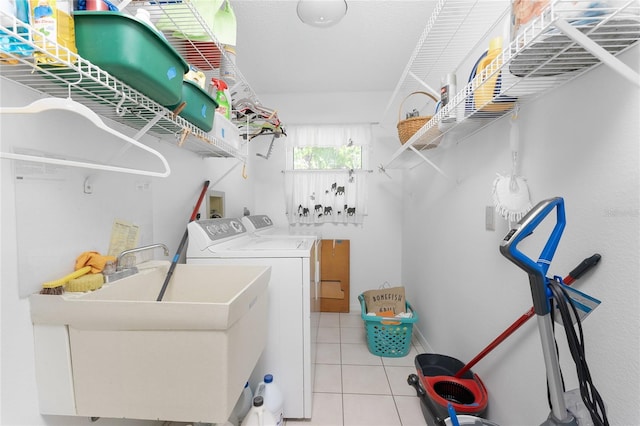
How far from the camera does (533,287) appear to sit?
76 centimetres

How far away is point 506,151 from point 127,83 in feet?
5.14

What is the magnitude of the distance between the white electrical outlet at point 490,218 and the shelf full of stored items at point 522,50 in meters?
0.47

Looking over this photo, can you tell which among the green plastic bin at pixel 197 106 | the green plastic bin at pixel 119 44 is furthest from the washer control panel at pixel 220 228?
the green plastic bin at pixel 119 44

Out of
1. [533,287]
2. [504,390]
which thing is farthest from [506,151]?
[504,390]

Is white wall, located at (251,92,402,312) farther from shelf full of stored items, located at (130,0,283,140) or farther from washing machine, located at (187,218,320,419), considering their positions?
washing machine, located at (187,218,320,419)

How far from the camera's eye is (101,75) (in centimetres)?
74

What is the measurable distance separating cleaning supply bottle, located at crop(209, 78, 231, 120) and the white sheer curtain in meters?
1.71

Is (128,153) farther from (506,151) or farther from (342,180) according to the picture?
(342,180)

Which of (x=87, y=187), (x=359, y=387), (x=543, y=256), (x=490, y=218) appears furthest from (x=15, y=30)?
(x=359, y=387)

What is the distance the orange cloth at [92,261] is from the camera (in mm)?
976

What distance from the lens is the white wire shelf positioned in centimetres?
59

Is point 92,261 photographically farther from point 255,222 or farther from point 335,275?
point 335,275

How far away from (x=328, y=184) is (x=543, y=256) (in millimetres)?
2569

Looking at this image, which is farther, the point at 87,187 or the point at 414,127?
the point at 414,127
